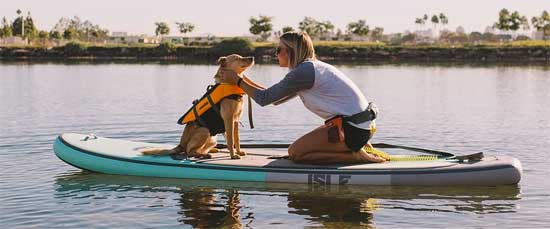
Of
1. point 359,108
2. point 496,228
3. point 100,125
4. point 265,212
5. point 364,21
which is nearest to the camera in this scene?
point 496,228

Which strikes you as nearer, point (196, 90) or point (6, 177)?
point (6, 177)

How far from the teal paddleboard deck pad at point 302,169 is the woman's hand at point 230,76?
1.29 metres

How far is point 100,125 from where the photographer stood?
69.5ft

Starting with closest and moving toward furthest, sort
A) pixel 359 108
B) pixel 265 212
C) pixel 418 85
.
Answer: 1. pixel 265 212
2. pixel 359 108
3. pixel 418 85

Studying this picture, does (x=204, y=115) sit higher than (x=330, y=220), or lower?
higher

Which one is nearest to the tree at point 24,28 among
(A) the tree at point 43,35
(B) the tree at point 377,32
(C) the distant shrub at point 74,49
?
(A) the tree at point 43,35

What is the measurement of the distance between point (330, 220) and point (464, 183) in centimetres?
255

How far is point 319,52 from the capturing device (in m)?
97.8

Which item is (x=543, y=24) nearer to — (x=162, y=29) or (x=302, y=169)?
(x=162, y=29)

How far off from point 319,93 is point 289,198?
5.22ft

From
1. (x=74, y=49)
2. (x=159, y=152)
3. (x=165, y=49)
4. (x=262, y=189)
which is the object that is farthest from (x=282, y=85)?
(x=74, y=49)

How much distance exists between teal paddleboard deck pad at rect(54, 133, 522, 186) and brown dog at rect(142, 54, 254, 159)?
7.5 inches

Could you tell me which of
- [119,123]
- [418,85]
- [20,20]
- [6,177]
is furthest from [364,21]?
[6,177]

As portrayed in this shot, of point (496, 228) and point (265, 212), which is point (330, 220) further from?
point (496, 228)
